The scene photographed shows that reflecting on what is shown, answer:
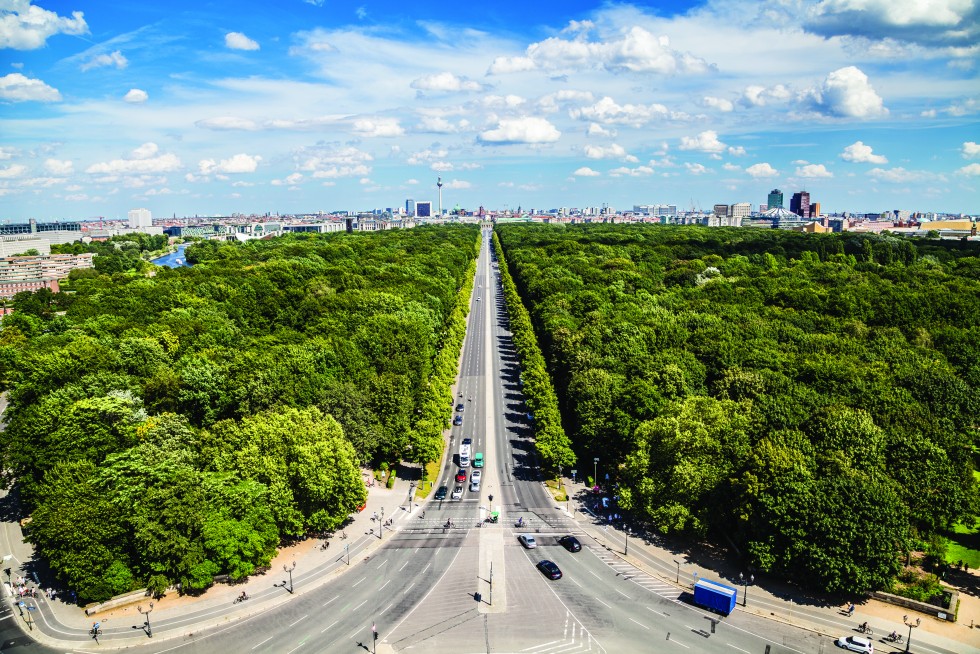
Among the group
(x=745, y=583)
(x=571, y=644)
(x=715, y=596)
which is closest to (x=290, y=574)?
(x=571, y=644)

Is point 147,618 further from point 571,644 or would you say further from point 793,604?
point 793,604

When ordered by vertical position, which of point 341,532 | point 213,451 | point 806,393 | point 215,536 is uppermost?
point 806,393

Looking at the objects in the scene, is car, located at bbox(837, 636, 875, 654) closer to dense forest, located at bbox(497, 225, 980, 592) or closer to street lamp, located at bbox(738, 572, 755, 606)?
dense forest, located at bbox(497, 225, 980, 592)

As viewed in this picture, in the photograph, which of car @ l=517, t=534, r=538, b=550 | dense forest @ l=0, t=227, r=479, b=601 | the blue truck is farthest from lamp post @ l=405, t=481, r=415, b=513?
the blue truck

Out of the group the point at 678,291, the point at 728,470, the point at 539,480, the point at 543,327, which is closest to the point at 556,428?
the point at 539,480

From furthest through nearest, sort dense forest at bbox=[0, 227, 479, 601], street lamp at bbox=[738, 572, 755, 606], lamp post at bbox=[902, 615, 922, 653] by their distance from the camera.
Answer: dense forest at bbox=[0, 227, 479, 601] < street lamp at bbox=[738, 572, 755, 606] < lamp post at bbox=[902, 615, 922, 653]

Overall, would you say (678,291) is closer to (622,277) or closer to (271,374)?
(622,277)

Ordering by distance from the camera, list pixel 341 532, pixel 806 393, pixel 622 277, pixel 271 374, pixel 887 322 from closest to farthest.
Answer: pixel 341 532 → pixel 806 393 → pixel 271 374 → pixel 887 322 → pixel 622 277
